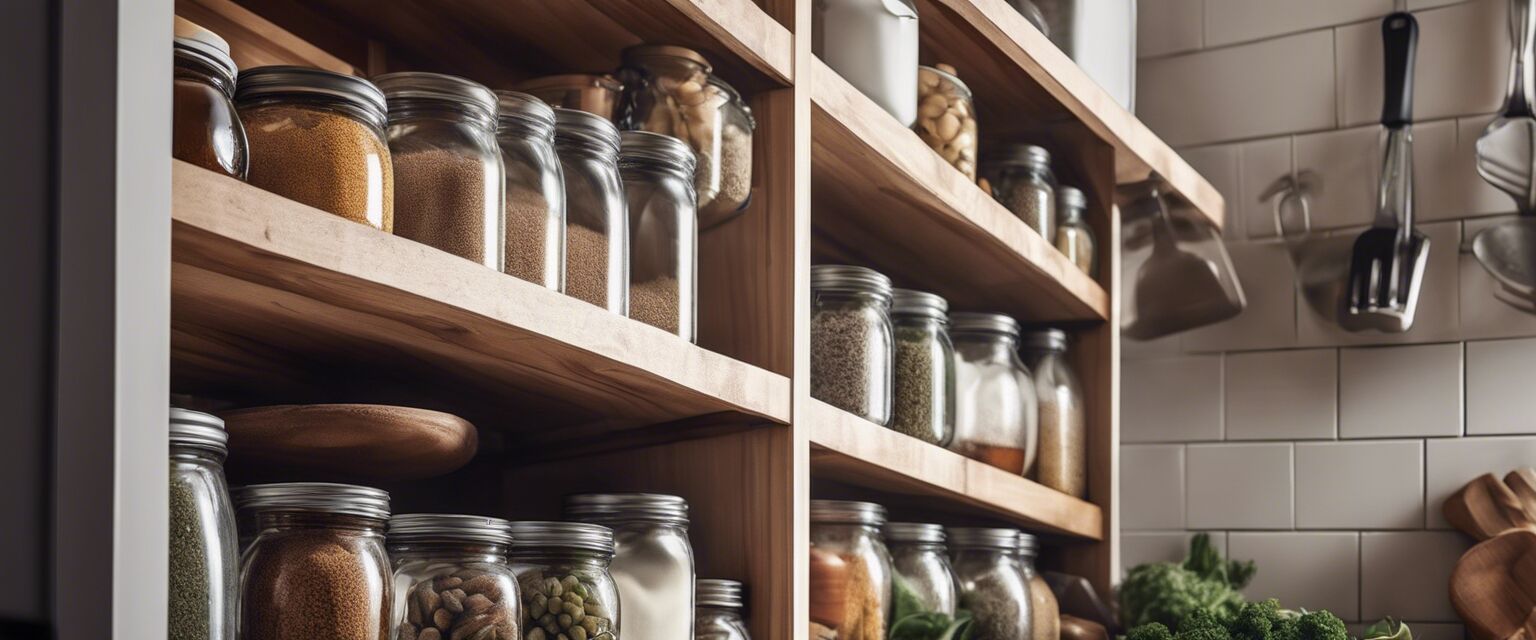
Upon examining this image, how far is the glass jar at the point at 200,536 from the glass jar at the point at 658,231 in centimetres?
34

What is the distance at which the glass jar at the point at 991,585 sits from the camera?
5.07 feet

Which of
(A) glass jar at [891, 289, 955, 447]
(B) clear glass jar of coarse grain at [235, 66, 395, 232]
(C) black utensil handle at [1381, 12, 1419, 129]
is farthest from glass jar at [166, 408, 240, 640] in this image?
(C) black utensil handle at [1381, 12, 1419, 129]

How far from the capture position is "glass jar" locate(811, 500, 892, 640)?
1.27 m

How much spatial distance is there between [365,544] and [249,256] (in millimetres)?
189

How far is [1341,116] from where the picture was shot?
2076 mm

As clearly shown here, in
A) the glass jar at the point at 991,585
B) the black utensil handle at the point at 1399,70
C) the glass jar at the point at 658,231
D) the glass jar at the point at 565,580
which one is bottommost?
the glass jar at the point at 991,585

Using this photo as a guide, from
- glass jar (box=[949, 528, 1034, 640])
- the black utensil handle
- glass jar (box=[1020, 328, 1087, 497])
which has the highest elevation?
the black utensil handle

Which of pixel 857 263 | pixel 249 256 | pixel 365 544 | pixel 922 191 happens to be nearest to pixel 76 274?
pixel 249 256

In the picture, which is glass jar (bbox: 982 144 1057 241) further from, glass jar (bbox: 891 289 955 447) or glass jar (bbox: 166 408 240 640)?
glass jar (bbox: 166 408 240 640)

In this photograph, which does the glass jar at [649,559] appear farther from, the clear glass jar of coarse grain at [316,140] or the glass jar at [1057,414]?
the glass jar at [1057,414]

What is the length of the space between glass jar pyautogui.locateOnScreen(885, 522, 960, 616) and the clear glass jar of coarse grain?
75 cm

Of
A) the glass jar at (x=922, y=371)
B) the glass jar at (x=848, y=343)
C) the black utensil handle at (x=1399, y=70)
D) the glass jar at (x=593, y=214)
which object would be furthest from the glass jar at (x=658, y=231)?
the black utensil handle at (x=1399, y=70)

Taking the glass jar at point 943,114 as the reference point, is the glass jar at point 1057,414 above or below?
below

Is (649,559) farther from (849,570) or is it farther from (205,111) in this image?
(205,111)
